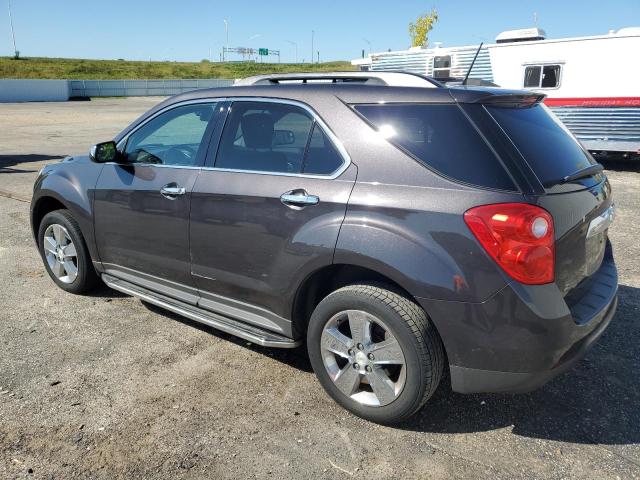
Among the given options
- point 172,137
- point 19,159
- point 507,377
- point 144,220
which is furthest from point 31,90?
point 507,377

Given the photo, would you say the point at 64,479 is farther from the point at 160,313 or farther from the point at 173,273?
the point at 160,313

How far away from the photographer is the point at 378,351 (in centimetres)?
280

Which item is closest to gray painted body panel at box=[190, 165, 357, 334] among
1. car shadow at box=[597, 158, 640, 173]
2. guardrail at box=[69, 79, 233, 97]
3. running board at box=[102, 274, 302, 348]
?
running board at box=[102, 274, 302, 348]

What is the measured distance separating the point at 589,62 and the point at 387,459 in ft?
35.6

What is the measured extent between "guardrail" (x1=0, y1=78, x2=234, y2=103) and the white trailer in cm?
3022

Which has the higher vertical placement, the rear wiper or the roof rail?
the roof rail

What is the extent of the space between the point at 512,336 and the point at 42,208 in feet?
13.7

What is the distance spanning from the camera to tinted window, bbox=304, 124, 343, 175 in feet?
9.67

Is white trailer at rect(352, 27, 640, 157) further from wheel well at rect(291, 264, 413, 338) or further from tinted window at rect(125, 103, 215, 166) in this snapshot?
wheel well at rect(291, 264, 413, 338)

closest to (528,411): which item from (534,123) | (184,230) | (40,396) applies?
(534,123)

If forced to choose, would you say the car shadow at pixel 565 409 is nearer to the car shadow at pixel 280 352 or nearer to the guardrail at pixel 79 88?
the car shadow at pixel 280 352

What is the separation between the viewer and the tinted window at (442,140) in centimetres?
253

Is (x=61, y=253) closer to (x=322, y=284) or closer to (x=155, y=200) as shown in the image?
(x=155, y=200)

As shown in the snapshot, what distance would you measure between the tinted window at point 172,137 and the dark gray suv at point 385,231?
0.02 meters
